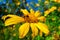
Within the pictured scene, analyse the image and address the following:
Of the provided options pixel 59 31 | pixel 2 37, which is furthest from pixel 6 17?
pixel 59 31

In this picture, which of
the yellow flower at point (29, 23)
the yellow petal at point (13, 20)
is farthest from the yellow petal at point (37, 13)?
the yellow petal at point (13, 20)

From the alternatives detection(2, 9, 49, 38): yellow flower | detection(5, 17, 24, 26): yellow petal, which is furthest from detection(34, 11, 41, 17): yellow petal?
detection(5, 17, 24, 26): yellow petal

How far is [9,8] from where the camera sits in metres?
1.68

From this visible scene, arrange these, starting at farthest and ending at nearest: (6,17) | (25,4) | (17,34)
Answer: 1. (25,4)
2. (6,17)
3. (17,34)

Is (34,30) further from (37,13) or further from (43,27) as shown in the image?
(37,13)

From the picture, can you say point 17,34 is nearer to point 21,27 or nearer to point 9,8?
point 21,27

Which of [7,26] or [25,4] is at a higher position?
[25,4]

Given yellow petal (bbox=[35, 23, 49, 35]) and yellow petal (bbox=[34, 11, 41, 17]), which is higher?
yellow petal (bbox=[34, 11, 41, 17])

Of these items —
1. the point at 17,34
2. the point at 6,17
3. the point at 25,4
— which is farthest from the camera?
the point at 25,4

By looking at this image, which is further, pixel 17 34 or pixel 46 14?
pixel 46 14

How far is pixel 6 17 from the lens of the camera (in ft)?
5.23

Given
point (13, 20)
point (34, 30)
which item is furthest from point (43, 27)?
point (13, 20)

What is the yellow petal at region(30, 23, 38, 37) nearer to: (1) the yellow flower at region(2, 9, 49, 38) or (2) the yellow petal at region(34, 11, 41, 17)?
A: (1) the yellow flower at region(2, 9, 49, 38)

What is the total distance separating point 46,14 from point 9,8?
0.28 metres
